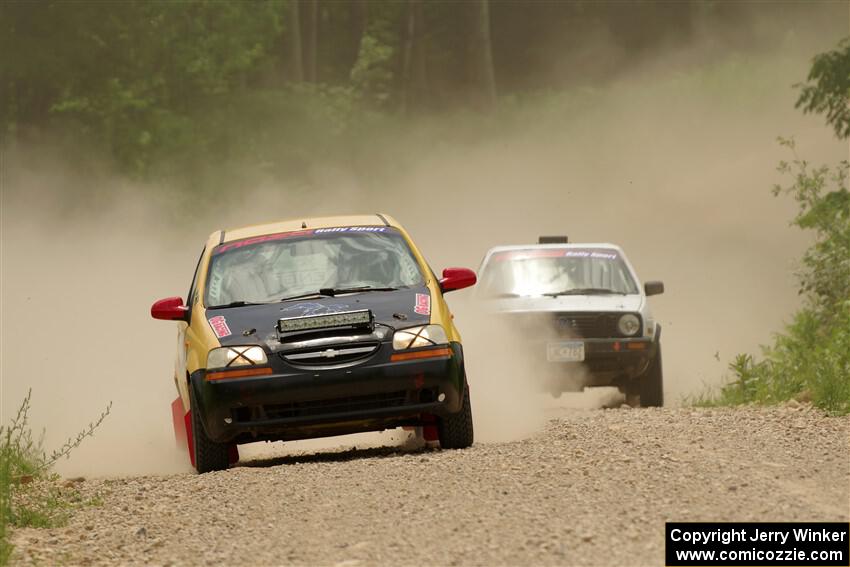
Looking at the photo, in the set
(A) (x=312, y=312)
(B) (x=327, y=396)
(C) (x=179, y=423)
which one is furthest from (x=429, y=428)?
(C) (x=179, y=423)

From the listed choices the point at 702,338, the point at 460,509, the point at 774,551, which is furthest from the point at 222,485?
the point at 702,338

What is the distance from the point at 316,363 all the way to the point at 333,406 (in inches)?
12.4

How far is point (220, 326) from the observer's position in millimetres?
11539

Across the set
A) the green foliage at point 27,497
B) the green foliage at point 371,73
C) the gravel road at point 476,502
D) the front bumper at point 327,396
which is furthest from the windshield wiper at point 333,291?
the green foliage at point 371,73

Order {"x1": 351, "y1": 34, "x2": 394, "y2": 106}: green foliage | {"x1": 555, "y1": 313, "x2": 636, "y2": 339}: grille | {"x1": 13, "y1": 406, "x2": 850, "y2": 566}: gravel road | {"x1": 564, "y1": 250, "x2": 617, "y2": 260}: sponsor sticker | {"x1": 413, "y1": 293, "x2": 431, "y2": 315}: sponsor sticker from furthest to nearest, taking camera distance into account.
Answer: {"x1": 351, "y1": 34, "x2": 394, "y2": 106}: green foliage < {"x1": 564, "y1": 250, "x2": 617, "y2": 260}: sponsor sticker < {"x1": 555, "y1": 313, "x2": 636, "y2": 339}: grille < {"x1": 413, "y1": 293, "x2": 431, "y2": 315}: sponsor sticker < {"x1": 13, "y1": 406, "x2": 850, "y2": 566}: gravel road

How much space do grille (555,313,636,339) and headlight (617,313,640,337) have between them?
1.7 inches

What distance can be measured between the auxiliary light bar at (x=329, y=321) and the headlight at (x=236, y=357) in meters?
0.24

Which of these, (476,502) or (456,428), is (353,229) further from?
(476,502)

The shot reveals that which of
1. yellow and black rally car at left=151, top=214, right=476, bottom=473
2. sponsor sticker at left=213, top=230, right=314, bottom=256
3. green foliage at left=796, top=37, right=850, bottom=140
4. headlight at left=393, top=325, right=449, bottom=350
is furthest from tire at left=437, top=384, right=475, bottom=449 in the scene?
green foliage at left=796, top=37, right=850, bottom=140

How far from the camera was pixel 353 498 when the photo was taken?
9.46m

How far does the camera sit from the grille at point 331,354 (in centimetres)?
1119

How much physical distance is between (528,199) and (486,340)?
28.6 meters

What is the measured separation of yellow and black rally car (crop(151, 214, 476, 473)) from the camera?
11156mm

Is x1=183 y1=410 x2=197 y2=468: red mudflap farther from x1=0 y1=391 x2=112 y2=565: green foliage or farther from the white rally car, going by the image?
the white rally car
